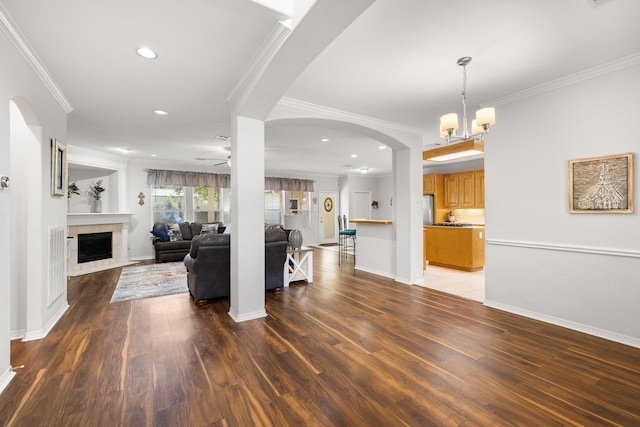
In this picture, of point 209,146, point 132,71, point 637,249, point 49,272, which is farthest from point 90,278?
point 637,249

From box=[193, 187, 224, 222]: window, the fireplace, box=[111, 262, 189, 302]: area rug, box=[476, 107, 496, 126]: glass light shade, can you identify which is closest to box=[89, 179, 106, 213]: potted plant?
the fireplace

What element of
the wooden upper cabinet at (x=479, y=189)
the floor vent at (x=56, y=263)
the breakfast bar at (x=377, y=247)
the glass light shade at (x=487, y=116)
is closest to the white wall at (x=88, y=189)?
the floor vent at (x=56, y=263)

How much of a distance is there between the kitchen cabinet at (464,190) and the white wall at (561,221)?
354cm

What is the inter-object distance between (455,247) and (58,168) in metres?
6.35

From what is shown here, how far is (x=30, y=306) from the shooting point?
2.73m

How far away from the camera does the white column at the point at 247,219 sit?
122 inches

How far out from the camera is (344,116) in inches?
155

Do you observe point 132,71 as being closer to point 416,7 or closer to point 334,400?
point 416,7

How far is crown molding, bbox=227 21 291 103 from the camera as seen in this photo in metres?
2.04

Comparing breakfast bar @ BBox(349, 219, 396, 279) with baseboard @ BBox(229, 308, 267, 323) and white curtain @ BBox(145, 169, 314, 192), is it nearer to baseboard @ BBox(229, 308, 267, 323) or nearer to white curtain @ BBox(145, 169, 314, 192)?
baseboard @ BBox(229, 308, 267, 323)

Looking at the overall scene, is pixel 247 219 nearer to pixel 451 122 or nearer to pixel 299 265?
pixel 299 265

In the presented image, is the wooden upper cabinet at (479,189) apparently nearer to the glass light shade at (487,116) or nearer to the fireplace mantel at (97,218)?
the glass light shade at (487,116)

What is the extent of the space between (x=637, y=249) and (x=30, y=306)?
560 cm

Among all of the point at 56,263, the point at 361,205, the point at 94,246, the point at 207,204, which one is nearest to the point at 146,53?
the point at 56,263
